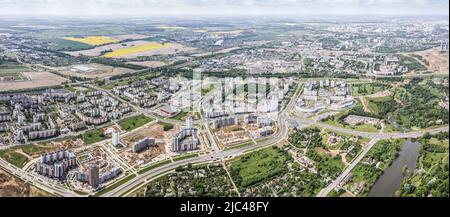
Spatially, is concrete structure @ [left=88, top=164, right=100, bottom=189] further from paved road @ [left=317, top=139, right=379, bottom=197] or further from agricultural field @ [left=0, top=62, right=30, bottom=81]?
agricultural field @ [left=0, top=62, right=30, bottom=81]

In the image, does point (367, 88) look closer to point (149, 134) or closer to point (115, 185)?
point (149, 134)

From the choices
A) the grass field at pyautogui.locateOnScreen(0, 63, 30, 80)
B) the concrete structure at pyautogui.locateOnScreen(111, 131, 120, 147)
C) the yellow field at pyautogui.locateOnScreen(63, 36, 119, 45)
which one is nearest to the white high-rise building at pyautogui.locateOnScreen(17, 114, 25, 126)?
the concrete structure at pyautogui.locateOnScreen(111, 131, 120, 147)

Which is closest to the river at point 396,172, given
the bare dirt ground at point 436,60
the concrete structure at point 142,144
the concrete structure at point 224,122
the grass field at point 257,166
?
the grass field at point 257,166

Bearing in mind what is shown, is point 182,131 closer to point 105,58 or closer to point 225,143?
point 225,143

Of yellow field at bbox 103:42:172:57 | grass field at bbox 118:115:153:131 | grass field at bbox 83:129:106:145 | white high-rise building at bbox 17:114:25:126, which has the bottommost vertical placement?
grass field at bbox 83:129:106:145

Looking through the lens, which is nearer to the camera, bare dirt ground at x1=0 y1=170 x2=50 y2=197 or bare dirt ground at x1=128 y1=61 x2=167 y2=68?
bare dirt ground at x1=0 y1=170 x2=50 y2=197
